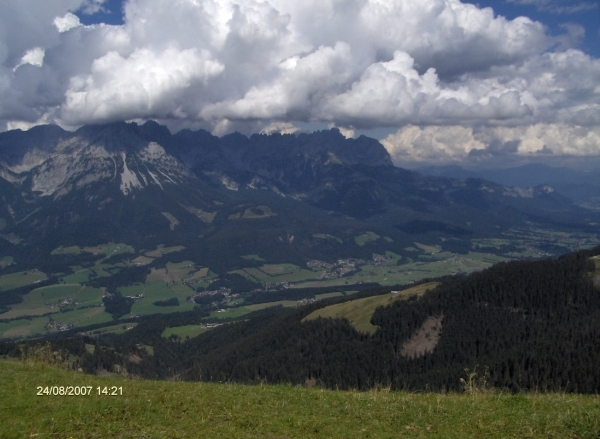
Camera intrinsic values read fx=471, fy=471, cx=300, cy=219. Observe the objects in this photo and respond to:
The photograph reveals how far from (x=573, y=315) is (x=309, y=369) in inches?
2063

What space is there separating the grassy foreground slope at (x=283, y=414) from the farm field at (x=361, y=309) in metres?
89.0

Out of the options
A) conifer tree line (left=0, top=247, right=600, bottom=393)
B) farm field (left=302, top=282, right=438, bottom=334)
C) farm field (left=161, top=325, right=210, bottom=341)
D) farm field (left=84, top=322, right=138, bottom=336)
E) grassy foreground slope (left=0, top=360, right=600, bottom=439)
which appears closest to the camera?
grassy foreground slope (left=0, top=360, right=600, bottom=439)

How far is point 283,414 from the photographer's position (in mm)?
16797

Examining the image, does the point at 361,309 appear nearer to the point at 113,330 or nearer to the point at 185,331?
the point at 185,331

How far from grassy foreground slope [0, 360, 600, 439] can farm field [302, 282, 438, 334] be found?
89.0m

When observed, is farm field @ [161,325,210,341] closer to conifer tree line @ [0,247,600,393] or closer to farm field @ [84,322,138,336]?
farm field @ [84,322,138,336]

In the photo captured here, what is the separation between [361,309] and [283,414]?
343ft

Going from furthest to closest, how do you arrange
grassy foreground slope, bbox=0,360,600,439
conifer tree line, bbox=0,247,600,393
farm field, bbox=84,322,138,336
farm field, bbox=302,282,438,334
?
farm field, bbox=84,322,138,336
farm field, bbox=302,282,438,334
conifer tree line, bbox=0,247,600,393
grassy foreground slope, bbox=0,360,600,439

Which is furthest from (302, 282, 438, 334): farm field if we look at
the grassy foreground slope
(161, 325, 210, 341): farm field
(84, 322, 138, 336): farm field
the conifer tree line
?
(84, 322, 138, 336): farm field

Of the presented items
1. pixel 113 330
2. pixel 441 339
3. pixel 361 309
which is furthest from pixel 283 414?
pixel 113 330

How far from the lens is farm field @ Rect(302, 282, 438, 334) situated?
110475mm

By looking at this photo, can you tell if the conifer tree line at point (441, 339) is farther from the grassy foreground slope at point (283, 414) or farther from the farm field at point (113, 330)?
the farm field at point (113, 330)

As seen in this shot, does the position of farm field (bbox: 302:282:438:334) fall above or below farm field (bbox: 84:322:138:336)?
above

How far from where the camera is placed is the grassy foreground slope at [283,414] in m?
14.8
